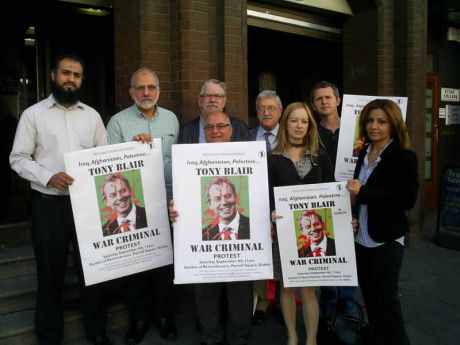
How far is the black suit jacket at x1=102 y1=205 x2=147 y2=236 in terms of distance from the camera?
3240 mm

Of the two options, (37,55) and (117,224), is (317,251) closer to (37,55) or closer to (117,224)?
(117,224)

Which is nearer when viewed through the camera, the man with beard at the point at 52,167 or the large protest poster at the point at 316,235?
the large protest poster at the point at 316,235

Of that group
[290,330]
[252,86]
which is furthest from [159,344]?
[252,86]

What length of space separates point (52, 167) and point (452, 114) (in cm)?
820

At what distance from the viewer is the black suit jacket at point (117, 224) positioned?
3.24 metres

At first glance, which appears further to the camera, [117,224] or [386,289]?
[117,224]

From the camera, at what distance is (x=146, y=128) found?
368 centimetres

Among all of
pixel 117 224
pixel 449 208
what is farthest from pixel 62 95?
pixel 449 208

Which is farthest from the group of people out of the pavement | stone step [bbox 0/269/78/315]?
stone step [bbox 0/269/78/315]

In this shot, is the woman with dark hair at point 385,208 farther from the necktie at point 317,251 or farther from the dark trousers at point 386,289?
the necktie at point 317,251

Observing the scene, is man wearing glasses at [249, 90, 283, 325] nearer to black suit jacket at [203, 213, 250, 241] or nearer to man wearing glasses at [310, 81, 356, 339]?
man wearing glasses at [310, 81, 356, 339]

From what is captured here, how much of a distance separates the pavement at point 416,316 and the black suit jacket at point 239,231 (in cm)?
102

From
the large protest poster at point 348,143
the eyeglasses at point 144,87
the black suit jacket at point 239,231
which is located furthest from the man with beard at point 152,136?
the large protest poster at point 348,143

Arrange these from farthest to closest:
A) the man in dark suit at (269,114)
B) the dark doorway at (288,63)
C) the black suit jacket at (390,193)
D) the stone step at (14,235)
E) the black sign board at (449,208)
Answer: the dark doorway at (288,63)
the black sign board at (449,208)
the stone step at (14,235)
the man in dark suit at (269,114)
the black suit jacket at (390,193)
